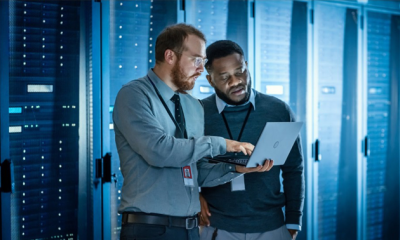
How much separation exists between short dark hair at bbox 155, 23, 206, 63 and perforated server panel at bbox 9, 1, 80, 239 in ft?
2.98

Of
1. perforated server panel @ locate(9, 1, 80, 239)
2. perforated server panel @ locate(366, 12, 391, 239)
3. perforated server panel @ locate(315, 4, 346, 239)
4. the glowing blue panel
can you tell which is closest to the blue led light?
perforated server panel @ locate(9, 1, 80, 239)

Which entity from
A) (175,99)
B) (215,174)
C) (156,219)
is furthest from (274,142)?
(156,219)

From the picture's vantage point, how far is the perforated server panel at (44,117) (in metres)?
2.28

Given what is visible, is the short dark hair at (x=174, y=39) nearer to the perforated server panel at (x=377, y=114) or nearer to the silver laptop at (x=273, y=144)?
the silver laptop at (x=273, y=144)

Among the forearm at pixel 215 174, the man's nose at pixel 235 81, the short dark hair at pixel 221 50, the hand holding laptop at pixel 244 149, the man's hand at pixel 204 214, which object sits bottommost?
the man's hand at pixel 204 214

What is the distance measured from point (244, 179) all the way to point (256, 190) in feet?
Result: 0.25

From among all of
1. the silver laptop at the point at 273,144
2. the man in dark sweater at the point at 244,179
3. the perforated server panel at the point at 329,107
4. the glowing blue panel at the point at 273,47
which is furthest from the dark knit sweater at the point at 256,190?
the perforated server panel at the point at 329,107

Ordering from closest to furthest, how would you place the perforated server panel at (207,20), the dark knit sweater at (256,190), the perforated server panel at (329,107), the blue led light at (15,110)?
the dark knit sweater at (256,190)
the blue led light at (15,110)
the perforated server panel at (207,20)
the perforated server panel at (329,107)

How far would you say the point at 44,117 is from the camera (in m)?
2.36

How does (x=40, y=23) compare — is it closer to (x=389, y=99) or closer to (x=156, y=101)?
(x=156, y=101)

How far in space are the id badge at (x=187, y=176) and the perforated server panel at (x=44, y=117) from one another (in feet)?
3.48

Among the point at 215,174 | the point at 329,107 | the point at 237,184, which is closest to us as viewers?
the point at 215,174

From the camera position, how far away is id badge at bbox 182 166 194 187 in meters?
1.59

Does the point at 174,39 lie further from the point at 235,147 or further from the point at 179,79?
the point at 235,147
